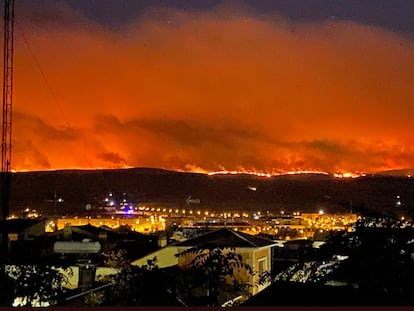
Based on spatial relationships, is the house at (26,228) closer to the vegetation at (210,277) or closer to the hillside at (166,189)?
the hillside at (166,189)

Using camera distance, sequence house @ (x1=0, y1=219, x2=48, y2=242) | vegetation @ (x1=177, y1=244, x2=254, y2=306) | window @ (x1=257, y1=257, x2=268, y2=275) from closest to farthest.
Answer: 1. vegetation @ (x1=177, y1=244, x2=254, y2=306)
2. window @ (x1=257, y1=257, x2=268, y2=275)
3. house @ (x1=0, y1=219, x2=48, y2=242)

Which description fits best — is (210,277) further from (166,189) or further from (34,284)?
(166,189)

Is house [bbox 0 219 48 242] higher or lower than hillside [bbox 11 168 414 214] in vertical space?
lower

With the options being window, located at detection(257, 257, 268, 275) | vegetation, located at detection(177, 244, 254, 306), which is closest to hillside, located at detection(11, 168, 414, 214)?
window, located at detection(257, 257, 268, 275)

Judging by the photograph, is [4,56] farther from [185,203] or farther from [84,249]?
[185,203]

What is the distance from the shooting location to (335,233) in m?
3.16

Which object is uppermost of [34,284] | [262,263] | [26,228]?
[26,228]

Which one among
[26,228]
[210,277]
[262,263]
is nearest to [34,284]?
[210,277]

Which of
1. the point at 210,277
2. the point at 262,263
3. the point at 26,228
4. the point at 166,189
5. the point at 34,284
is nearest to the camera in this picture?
the point at 210,277

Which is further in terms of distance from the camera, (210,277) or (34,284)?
(34,284)

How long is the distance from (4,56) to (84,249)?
5.26 meters

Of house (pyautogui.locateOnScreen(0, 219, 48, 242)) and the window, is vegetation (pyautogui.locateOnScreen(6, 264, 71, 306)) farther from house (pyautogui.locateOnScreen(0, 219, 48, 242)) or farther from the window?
house (pyautogui.locateOnScreen(0, 219, 48, 242))

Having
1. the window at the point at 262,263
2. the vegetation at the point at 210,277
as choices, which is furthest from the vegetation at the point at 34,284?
the window at the point at 262,263

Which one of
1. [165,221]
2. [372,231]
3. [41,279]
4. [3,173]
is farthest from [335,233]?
[165,221]
